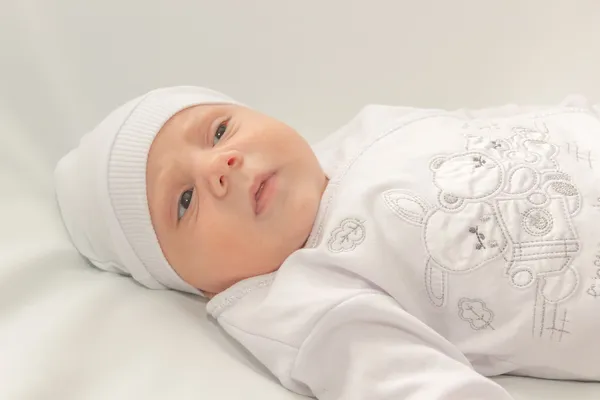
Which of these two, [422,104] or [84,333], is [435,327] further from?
[422,104]

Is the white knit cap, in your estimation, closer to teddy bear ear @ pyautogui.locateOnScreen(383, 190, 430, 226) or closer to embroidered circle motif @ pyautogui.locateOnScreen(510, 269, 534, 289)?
teddy bear ear @ pyautogui.locateOnScreen(383, 190, 430, 226)

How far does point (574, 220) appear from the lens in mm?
923

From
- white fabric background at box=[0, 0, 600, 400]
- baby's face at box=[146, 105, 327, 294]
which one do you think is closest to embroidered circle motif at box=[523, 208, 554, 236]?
baby's face at box=[146, 105, 327, 294]

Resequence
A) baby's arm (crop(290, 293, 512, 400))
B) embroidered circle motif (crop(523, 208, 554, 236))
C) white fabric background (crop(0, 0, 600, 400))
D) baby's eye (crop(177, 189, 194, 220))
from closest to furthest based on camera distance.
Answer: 1. baby's arm (crop(290, 293, 512, 400))
2. embroidered circle motif (crop(523, 208, 554, 236))
3. baby's eye (crop(177, 189, 194, 220))
4. white fabric background (crop(0, 0, 600, 400))

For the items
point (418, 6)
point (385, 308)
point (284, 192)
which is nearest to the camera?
point (385, 308)

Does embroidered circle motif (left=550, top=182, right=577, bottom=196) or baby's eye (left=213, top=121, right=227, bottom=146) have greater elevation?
baby's eye (left=213, top=121, right=227, bottom=146)

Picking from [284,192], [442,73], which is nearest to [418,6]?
[442,73]

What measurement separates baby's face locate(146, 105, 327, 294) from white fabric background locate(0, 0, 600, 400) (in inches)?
3.7

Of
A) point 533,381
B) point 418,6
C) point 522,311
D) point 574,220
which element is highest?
point 418,6

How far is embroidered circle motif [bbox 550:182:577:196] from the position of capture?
948 millimetres

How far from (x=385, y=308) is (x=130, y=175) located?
1.40 feet

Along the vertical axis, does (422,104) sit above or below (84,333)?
above

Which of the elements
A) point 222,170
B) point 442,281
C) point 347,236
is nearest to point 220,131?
point 222,170

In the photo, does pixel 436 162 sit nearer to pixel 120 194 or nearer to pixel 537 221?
pixel 537 221
